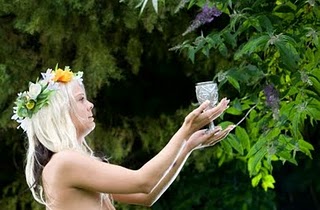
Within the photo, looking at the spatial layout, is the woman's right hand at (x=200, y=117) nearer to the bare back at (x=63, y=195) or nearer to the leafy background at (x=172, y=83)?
the bare back at (x=63, y=195)

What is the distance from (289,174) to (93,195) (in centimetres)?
346

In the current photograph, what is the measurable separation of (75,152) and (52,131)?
102 millimetres

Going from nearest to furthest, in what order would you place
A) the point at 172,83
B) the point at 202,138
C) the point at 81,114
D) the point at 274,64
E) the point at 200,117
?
the point at 200,117 → the point at 202,138 → the point at 81,114 → the point at 274,64 → the point at 172,83

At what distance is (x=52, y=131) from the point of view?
229 centimetres

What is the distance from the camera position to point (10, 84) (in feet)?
14.1

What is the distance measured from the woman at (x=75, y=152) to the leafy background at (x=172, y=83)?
67 centimetres

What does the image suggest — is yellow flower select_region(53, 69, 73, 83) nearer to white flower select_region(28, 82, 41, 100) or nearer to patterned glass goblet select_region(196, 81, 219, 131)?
white flower select_region(28, 82, 41, 100)

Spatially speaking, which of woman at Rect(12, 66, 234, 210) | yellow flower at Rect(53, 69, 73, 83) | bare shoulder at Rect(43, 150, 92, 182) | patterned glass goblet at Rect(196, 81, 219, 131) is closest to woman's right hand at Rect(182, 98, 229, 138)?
woman at Rect(12, 66, 234, 210)

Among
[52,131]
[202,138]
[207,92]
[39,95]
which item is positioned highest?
[39,95]

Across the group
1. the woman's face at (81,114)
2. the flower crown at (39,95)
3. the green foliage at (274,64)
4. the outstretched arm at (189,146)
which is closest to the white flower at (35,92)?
the flower crown at (39,95)

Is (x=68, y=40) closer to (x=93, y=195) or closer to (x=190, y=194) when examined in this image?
(x=190, y=194)

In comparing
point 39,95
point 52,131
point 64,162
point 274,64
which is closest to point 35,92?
point 39,95

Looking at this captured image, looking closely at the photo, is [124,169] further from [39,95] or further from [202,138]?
[39,95]

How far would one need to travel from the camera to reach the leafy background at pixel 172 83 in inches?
116
